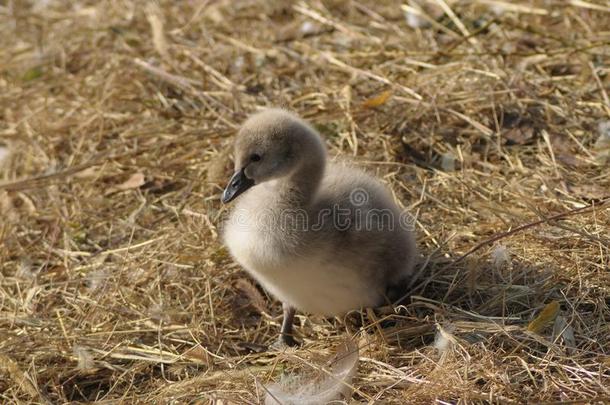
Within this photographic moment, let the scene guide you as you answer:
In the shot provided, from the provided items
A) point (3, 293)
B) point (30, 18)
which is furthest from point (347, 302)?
point (30, 18)

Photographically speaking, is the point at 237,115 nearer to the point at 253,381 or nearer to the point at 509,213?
the point at 509,213

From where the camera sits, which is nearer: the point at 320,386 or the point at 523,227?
the point at 320,386

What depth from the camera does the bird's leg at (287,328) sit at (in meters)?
2.88

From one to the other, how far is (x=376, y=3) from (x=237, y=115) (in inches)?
56.9

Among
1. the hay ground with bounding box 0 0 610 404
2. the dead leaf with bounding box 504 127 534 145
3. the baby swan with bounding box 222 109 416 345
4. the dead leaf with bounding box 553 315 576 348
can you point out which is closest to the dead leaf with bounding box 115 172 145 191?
the hay ground with bounding box 0 0 610 404

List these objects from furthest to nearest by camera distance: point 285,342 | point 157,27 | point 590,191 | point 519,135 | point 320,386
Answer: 1. point 157,27
2. point 519,135
3. point 590,191
4. point 285,342
5. point 320,386

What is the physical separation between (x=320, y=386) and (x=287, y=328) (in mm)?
439

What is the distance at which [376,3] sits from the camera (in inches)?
196

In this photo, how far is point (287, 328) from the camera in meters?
2.89

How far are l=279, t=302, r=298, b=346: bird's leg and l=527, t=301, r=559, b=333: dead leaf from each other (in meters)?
0.79

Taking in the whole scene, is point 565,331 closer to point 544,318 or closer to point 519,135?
point 544,318

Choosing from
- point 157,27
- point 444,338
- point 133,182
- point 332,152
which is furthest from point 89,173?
point 444,338

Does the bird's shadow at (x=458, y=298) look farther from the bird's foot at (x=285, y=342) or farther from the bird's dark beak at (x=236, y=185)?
the bird's dark beak at (x=236, y=185)

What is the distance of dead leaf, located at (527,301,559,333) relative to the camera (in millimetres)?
2590
